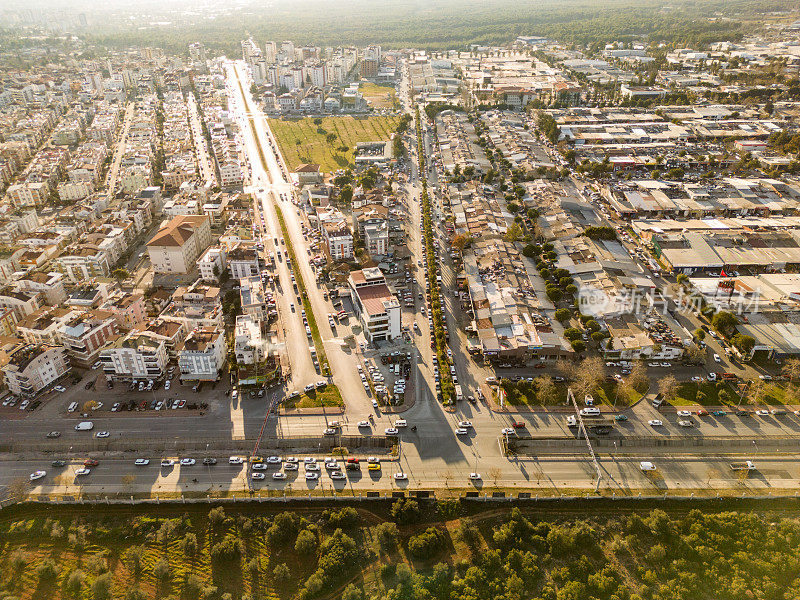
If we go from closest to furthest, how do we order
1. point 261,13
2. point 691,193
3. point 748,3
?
point 691,193, point 748,3, point 261,13

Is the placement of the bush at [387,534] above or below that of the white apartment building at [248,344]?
below

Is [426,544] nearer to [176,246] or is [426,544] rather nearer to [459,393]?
[459,393]

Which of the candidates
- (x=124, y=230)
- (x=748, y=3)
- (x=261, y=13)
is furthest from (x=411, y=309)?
(x=261, y=13)

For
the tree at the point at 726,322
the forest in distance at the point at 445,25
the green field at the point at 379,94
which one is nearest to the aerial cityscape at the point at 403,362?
the tree at the point at 726,322

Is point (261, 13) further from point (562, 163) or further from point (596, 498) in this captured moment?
point (596, 498)

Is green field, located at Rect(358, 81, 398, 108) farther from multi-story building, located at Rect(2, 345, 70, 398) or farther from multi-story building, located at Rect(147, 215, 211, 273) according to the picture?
multi-story building, located at Rect(2, 345, 70, 398)

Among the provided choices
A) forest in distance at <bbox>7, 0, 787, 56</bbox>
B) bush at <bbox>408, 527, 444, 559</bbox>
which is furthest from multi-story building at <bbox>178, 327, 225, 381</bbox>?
forest in distance at <bbox>7, 0, 787, 56</bbox>

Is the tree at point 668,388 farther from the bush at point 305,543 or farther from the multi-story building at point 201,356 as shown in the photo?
the multi-story building at point 201,356
